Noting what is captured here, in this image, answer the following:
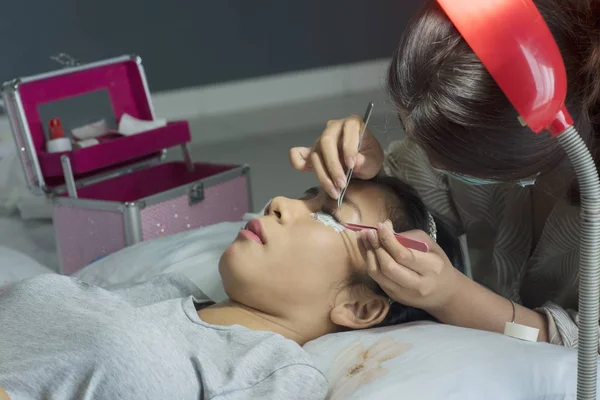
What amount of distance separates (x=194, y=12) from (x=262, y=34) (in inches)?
16.8

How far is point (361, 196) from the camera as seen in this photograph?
4.27 feet

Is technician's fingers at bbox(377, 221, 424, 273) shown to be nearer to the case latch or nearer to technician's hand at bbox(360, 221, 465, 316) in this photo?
technician's hand at bbox(360, 221, 465, 316)

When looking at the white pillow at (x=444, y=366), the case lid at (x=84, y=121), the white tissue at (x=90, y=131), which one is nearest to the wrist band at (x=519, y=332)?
the white pillow at (x=444, y=366)

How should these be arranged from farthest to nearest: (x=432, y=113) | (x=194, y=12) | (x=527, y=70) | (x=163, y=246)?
(x=194, y=12) → (x=163, y=246) → (x=432, y=113) → (x=527, y=70)

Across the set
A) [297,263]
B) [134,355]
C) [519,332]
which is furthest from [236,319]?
[519,332]

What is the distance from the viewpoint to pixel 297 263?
1238 mm

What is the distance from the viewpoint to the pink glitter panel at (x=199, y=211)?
212cm

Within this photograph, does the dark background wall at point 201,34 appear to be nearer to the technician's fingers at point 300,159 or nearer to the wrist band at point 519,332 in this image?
the technician's fingers at point 300,159

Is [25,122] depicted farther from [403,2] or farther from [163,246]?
[403,2]

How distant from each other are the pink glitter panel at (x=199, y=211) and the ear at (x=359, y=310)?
93 centimetres

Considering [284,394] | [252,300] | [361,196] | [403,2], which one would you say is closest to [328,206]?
[361,196]

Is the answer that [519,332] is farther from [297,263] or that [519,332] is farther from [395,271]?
[297,263]

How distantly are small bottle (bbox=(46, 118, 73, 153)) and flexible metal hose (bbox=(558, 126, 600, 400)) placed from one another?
1672 millimetres

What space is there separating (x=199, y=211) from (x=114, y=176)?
294mm
